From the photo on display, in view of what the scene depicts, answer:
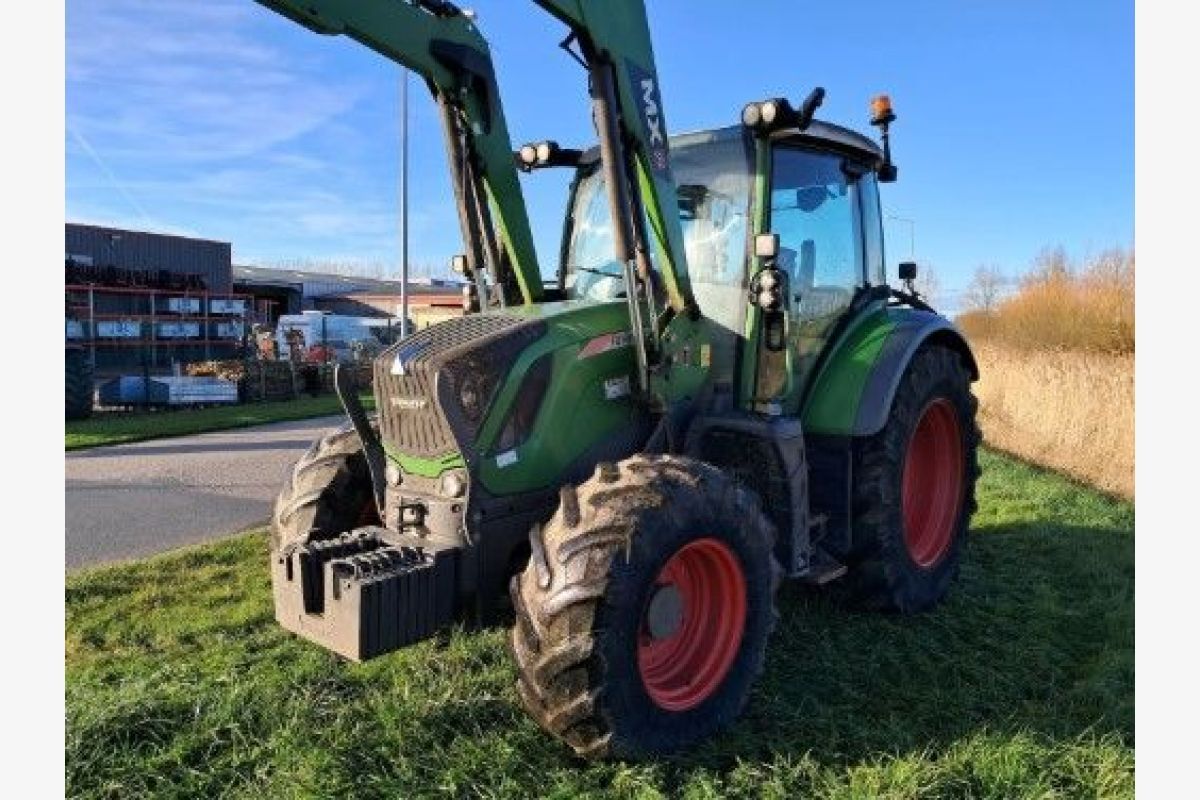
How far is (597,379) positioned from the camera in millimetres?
3814

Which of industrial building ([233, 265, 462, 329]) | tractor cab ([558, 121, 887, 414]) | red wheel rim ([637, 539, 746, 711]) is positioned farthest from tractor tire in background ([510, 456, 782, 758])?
industrial building ([233, 265, 462, 329])

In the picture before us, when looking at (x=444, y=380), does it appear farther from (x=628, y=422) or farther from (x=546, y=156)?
(x=546, y=156)

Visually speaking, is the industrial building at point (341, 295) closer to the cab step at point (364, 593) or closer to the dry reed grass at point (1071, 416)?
the dry reed grass at point (1071, 416)

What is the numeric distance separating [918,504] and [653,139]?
2775 millimetres

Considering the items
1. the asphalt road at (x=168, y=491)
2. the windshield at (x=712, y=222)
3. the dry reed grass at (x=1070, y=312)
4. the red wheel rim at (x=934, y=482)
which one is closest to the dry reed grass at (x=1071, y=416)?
the dry reed grass at (x=1070, y=312)

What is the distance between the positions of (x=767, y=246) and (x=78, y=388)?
46.4 ft

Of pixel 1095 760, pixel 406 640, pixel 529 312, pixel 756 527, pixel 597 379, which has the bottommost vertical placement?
pixel 1095 760

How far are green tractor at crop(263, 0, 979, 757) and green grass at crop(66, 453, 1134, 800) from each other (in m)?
0.21

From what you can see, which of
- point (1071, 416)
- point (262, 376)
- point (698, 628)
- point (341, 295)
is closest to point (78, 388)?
point (262, 376)

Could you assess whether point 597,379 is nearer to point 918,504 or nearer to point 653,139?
point 653,139

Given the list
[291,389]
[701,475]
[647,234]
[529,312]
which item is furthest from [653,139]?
[291,389]

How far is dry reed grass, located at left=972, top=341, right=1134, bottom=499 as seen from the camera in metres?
9.82

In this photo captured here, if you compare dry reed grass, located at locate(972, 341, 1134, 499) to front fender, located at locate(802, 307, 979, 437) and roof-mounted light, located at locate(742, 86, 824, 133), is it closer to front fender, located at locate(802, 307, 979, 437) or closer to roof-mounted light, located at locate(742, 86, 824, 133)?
front fender, located at locate(802, 307, 979, 437)

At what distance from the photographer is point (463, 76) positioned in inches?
148
